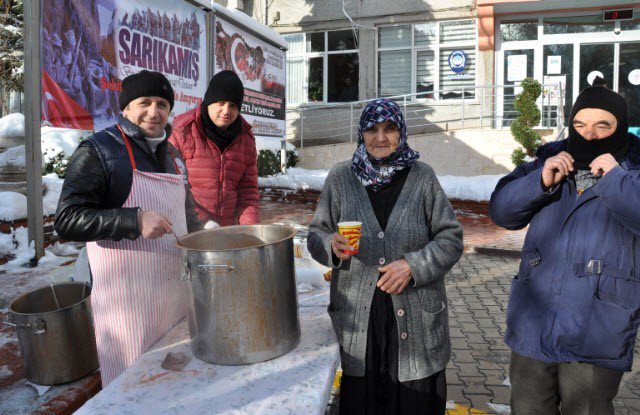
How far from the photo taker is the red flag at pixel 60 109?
4.51m

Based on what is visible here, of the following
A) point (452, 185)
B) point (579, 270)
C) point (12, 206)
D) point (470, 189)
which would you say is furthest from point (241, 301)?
point (452, 185)

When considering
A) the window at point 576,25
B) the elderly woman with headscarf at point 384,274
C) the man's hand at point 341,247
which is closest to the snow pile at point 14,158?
the elderly woman with headscarf at point 384,274

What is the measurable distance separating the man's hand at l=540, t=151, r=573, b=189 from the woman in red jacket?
5.84 ft

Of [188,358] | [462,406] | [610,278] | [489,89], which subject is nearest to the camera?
[188,358]

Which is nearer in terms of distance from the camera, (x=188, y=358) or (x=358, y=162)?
(x=188, y=358)

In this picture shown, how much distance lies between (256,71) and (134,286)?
24.5 ft

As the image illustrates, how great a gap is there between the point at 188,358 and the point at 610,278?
1650mm

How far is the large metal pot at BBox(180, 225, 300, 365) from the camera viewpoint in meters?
1.67

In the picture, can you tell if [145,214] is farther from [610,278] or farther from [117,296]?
[610,278]

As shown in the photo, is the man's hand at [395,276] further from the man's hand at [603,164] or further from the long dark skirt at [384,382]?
Answer: the man's hand at [603,164]

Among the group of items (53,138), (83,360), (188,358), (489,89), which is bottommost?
(83,360)

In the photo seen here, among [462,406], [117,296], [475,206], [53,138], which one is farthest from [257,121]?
[117,296]

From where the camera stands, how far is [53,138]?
805 centimetres

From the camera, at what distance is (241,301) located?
1689mm
